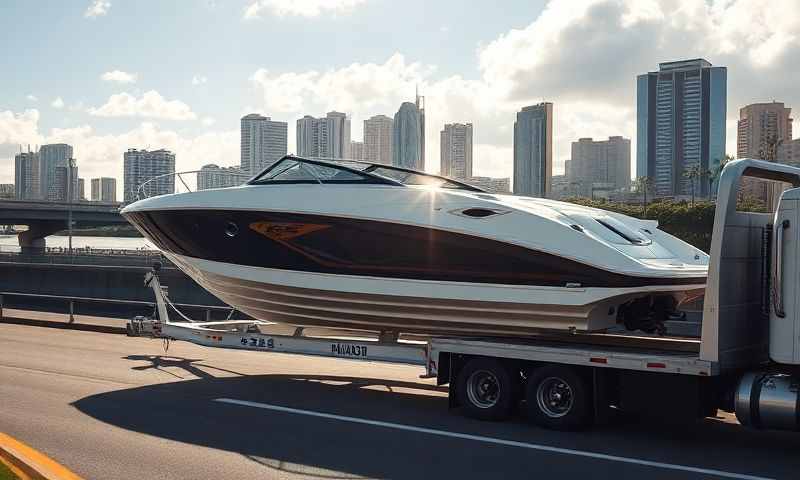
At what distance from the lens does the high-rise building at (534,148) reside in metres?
119

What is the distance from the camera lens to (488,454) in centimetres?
783

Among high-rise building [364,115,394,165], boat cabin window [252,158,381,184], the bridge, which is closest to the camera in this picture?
boat cabin window [252,158,381,184]

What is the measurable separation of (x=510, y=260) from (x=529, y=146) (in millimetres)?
118257

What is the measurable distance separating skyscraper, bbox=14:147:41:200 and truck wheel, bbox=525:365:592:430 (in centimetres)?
17083

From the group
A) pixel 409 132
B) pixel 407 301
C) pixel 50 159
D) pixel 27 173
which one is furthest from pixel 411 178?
pixel 50 159

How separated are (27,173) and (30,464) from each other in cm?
18491

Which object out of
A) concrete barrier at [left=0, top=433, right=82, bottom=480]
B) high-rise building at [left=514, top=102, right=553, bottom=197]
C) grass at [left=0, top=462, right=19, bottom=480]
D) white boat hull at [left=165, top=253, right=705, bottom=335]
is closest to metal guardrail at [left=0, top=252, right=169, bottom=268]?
white boat hull at [left=165, top=253, right=705, bottom=335]

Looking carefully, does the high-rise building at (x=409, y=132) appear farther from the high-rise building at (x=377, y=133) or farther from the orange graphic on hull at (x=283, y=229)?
the high-rise building at (x=377, y=133)

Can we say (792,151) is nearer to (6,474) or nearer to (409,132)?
(409,132)

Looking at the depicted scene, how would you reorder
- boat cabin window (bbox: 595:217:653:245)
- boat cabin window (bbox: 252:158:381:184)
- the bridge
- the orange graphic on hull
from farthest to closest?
the bridge → boat cabin window (bbox: 252:158:381:184) → the orange graphic on hull → boat cabin window (bbox: 595:217:653:245)

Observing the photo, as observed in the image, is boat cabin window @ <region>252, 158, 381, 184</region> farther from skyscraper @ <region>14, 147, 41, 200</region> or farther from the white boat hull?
skyscraper @ <region>14, 147, 41, 200</region>

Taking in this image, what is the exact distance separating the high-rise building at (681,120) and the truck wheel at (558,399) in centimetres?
15684

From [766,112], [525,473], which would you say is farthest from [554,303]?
[766,112]

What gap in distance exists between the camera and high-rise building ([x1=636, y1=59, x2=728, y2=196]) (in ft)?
530
